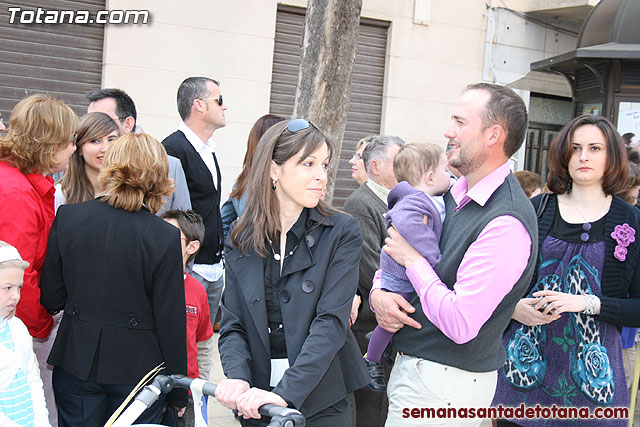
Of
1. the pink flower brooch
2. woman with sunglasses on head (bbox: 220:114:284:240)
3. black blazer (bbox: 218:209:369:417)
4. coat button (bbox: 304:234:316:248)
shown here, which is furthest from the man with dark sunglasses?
the pink flower brooch

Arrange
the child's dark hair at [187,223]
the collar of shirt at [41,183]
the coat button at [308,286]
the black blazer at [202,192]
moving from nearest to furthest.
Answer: the coat button at [308,286] → the collar of shirt at [41,183] → the child's dark hair at [187,223] → the black blazer at [202,192]

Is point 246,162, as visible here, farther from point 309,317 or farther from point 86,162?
point 309,317

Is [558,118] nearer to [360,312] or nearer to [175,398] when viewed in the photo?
[360,312]

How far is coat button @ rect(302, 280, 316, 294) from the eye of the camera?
9.06ft

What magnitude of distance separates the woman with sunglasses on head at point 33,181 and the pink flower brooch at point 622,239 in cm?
287

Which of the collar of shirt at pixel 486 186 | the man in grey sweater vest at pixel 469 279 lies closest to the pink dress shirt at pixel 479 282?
Result: the man in grey sweater vest at pixel 469 279

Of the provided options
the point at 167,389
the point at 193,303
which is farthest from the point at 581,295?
the point at 193,303

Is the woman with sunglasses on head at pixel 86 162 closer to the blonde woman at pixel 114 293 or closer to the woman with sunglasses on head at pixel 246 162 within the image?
the blonde woman at pixel 114 293

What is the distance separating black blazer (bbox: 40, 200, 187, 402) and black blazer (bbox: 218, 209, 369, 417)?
20.0 inches

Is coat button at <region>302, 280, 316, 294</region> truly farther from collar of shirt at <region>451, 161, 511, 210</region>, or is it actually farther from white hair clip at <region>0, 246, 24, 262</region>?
white hair clip at <region>0, 246, 24, 262</region>

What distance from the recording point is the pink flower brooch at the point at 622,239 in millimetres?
3469

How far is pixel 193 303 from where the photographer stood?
13.6ft

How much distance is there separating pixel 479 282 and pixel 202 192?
3020 mm

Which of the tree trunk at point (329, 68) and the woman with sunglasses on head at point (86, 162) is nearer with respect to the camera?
the woman with sunglasses on head at point (86, 162)
